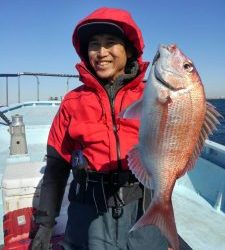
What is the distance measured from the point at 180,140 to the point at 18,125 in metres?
4.15

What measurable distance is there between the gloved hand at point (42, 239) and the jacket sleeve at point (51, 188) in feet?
0.17

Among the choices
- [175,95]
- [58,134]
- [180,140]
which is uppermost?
[175,95]

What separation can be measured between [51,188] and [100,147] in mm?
745

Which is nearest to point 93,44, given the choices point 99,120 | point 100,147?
point 99,120

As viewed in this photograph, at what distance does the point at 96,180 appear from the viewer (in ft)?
9.29

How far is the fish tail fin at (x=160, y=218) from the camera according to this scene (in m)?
2.25

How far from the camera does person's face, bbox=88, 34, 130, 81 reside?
3.03m

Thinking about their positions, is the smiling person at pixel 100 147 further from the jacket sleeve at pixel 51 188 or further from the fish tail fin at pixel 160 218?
the fish tail fin at pixel 160 218

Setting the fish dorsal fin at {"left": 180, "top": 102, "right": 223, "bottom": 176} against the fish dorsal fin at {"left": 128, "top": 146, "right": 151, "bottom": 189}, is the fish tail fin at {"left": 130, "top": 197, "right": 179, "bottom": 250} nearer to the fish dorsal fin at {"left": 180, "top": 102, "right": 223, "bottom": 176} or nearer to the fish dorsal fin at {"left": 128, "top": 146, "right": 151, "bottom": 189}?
the fish dorsal fin at {"left": 128, "top": 146, "right": 151, "bottom": 189}

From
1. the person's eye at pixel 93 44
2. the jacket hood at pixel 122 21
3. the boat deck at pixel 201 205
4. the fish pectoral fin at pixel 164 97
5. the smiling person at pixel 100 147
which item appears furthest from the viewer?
the boat deck at pixel 201 205

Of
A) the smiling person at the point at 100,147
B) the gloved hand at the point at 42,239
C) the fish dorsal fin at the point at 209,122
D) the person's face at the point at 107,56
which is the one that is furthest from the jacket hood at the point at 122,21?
the gloved hand at the point at 42,239

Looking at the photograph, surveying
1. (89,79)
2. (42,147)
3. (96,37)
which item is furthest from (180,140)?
(42,147)

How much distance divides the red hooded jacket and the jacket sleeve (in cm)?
11

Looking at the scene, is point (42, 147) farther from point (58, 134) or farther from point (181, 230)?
point (58, 134)
